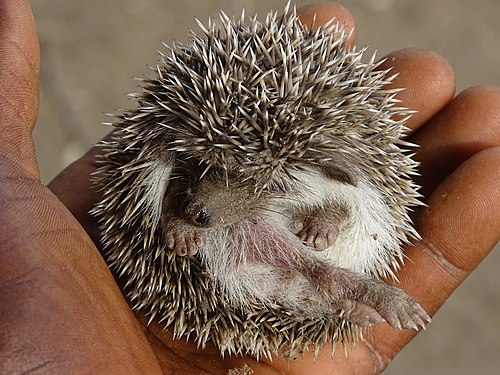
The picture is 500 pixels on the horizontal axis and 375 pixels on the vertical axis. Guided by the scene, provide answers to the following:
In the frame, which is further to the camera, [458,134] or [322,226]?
[458,134]

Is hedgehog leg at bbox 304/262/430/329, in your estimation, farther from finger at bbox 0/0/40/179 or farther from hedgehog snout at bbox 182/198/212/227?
finger at bbox 0/0/40/179

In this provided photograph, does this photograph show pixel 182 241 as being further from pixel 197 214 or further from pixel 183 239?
pixel 197 214

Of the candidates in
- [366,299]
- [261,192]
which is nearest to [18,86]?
[261,192]

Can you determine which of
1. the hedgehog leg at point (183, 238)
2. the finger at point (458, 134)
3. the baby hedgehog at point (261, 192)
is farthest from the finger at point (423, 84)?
the hedgehog leg at point (183, 238)

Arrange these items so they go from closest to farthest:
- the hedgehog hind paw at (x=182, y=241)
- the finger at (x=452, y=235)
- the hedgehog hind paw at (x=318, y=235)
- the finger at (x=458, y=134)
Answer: the hedgehog hind paw at (x=182, y=241)
the hedgehog hind paw at (x=318, y=235)
the finger at (x=452, y=235)
the finger at (x=458, y=134)

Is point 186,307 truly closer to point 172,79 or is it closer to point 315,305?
point 315,305

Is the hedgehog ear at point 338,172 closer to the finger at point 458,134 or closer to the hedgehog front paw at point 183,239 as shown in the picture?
the hedgehog front paw at point 183,239

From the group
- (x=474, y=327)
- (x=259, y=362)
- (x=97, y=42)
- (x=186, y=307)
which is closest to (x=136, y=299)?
(x=186, y=307)

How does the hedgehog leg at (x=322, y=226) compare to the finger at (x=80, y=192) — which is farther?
the finger at (x=80, y=192)

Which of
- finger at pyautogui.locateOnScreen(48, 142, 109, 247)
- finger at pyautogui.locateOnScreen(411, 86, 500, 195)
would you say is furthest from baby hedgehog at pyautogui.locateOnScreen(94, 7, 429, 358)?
finger at pyautogui.locateOnScreen(411, 86, 500, 195)
